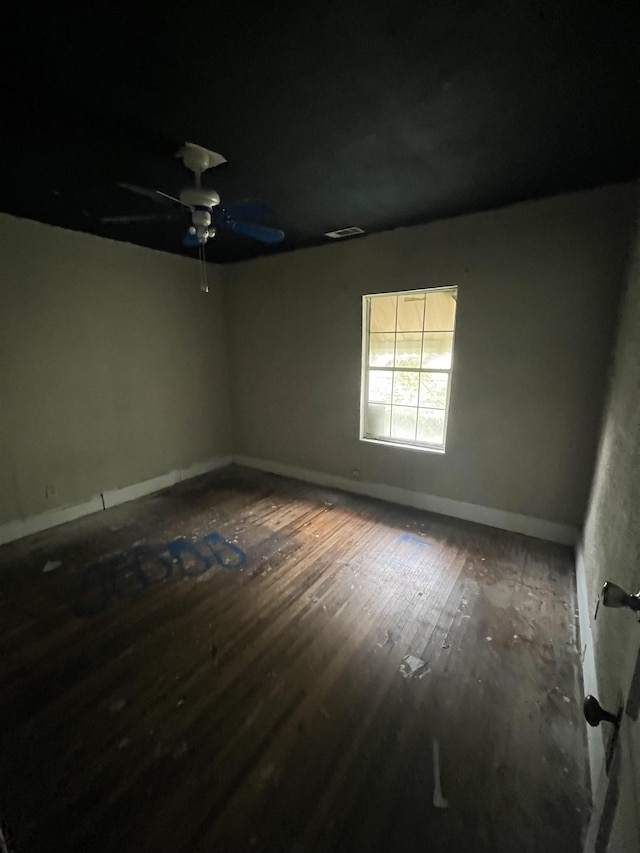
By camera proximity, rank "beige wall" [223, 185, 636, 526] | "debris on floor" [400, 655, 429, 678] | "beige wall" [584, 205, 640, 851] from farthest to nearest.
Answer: "beige wall" [223, 185, 636, 526]
"debris on floor" [400, 655, 429, 678]
"beige wall" [584, 205, 640, 851]

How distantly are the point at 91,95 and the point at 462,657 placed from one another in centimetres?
305

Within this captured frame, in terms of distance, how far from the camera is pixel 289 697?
1598 mm

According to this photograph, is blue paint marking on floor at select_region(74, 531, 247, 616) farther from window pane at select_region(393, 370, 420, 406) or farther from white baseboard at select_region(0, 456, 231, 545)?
window pane at select_region(393, 370, 420, 406)

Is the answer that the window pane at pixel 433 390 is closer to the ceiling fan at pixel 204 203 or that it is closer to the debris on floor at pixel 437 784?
the ceiling fan at pixel 204 203

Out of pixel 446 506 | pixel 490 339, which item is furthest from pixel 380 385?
pixel 446 506

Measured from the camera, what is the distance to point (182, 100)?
1495 millimetres

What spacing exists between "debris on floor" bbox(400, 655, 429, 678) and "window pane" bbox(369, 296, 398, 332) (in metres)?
2.84

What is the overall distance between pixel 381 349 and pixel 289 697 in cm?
302

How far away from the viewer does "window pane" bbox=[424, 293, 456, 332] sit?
130 inches

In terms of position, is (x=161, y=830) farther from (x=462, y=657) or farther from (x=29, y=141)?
(x=29, y=141)

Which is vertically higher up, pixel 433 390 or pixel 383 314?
pixel 383 314

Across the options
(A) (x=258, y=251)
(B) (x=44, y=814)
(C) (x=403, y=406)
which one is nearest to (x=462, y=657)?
(B) (x=44, y=814)

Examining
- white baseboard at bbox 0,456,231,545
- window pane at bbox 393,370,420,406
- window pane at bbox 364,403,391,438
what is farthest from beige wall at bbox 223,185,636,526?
white baseboard at bbox 0,456,231,545

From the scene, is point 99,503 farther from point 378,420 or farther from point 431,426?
point 431,426
